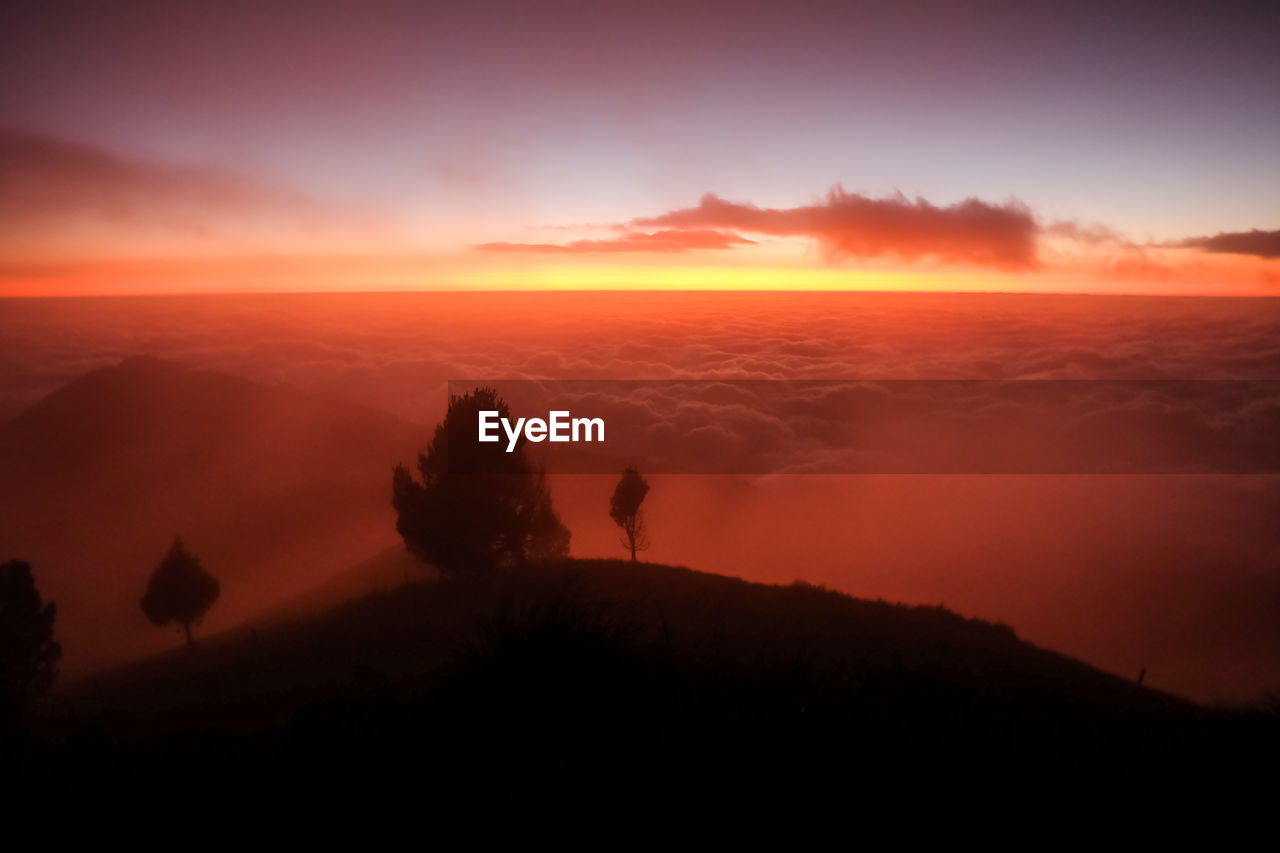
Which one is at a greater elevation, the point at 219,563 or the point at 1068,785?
the point at 1068,785

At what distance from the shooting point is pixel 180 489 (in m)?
102

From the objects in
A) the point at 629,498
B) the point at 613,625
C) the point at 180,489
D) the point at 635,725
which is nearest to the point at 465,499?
the point at 629,498

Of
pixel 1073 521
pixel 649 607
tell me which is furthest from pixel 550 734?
pixel 1073 521

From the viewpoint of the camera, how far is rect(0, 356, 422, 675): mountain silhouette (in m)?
73.2

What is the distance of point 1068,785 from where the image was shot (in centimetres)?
470

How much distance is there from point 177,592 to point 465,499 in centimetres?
2063

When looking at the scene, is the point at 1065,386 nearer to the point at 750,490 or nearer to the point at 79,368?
the point at 750,490

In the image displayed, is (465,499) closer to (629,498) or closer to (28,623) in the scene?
(629,498)

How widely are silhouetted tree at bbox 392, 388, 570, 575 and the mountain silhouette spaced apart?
48487mm

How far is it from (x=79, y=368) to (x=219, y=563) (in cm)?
9196

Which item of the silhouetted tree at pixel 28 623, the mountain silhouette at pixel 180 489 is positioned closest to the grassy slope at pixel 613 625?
the silhouetted tree at pixel 28 623

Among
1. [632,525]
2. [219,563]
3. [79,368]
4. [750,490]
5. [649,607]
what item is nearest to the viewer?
[649,607]

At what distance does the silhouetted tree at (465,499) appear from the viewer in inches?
1011

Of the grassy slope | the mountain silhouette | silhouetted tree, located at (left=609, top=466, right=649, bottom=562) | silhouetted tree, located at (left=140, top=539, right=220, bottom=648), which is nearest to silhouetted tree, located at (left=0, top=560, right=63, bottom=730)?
the grassy slope
